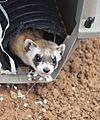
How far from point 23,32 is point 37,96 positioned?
1.07ft

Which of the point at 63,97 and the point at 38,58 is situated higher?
the point at 38,58

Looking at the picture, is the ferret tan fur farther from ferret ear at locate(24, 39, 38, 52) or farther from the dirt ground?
the dirt ground

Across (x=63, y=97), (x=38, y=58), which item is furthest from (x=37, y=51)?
(x=63, y=97)

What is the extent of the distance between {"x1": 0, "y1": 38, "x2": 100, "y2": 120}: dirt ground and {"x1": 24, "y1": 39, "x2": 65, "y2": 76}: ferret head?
13 cm

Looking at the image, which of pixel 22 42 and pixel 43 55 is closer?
pixel 43 55

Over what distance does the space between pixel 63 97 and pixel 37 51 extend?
0.26 meters

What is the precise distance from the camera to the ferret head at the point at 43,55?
2.03 m

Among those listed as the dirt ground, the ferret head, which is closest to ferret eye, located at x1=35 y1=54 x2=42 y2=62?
the ferret head

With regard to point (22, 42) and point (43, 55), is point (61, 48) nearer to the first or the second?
point (43, 55)

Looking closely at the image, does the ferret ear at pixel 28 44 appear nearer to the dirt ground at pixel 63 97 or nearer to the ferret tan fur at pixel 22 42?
the ferret tan fur at pixel 22 42

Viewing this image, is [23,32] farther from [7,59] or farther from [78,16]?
[78,16]

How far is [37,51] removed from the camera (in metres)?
2.09

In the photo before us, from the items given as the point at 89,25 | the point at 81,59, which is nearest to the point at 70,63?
the point at 81,59

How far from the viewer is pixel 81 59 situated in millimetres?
2297
